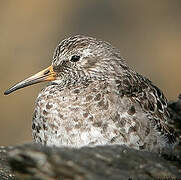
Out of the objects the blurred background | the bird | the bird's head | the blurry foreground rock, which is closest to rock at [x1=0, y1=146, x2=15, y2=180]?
the bird

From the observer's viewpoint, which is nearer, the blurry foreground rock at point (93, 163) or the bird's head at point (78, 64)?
the blurry foreground rock at point (93, 163)

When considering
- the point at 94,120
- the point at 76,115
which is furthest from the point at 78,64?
the point at 94,120

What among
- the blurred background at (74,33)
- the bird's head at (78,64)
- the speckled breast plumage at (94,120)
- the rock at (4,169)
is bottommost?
the rock at (4,169)

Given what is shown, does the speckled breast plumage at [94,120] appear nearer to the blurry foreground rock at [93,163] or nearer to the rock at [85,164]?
the blurry foreground rock at [93,163]

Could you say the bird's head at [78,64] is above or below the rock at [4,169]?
above

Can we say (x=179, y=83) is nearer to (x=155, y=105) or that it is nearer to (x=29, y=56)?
(x=29, y=56)

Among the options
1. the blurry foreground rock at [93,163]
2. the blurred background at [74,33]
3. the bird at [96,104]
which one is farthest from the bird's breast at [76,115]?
the blurred background at [74,33]

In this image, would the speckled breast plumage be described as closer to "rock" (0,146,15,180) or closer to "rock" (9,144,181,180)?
"rock" (0,146,15,180)
